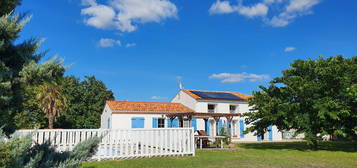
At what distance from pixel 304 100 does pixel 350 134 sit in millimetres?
3059

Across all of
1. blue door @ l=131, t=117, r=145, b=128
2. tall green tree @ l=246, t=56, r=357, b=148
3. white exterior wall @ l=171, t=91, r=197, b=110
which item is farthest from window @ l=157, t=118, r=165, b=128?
tall green tree @ l=246, t=56, r=357, b=148

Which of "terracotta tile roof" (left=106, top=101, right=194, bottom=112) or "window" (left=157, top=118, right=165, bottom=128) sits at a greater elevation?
"terracotta tile roof" (left=106, top=101, right=194, bottom=112)

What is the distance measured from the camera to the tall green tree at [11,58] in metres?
3.77

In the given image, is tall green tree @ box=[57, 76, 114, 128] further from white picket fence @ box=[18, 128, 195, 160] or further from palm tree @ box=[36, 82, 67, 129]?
white picket fence @ box=[18, 128, 195, 160]

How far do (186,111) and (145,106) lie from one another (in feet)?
12.8

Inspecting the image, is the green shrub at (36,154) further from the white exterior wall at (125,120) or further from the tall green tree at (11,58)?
the white exterior wall at (125,120)

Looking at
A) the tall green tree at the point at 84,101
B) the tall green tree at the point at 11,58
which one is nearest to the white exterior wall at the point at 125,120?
the tall green tree at the point at 84,101

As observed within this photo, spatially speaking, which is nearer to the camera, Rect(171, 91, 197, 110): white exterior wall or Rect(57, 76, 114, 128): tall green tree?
Rect(171, 91, 197, 110): white exterior wall

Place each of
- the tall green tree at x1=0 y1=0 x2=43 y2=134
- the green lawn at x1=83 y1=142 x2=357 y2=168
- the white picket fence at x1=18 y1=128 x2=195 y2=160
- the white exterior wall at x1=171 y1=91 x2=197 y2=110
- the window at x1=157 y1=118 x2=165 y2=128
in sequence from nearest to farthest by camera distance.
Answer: the tall green tree at x1=0 y1=0 x2=43 y2=134
the green lawn at x1=83 y1=142 x2=357 y2=168
the white picket fence at x1=18 y1=128 x2=195 y2=160
the window at x1=157 y1=118 x2=165 y2=128
the white exterior wall at x1=171 y1=91 x2=197 y2=110

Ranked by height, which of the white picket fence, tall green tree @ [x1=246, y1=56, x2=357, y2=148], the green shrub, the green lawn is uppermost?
tall green tree @ [x1=246, y1=56, x2=357, y2=148]

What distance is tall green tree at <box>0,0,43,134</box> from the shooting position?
3768 millimetres

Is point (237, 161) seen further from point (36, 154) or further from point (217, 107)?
point (217, 107)

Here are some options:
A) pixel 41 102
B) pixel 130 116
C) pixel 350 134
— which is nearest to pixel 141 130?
pixel 350 134

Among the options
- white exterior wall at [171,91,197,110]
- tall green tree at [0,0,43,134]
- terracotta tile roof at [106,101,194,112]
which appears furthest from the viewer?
white exterior wall at [171,91,197,110]
